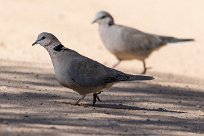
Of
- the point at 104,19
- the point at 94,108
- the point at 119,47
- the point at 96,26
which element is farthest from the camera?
the point at 96,26

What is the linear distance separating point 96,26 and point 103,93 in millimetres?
10232

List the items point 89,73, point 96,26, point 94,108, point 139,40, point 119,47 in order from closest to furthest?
point 94,108
point 89,73
point 119,47
point 139,40
point 96,26

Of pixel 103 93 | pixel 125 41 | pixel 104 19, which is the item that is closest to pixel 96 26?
pixel 104 19

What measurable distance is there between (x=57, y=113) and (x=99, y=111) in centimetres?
62

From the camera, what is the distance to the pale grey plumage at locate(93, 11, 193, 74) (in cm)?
1503

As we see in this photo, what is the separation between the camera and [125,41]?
15.0 meters

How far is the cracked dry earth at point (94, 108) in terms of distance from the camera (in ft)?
26.5

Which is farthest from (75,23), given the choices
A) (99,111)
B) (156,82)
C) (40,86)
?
(99,111)

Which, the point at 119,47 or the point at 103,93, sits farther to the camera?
the point at 119,47

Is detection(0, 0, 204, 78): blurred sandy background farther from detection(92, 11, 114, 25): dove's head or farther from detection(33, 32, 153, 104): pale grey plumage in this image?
detection(33, 32, 153, 104): pale grey plumage

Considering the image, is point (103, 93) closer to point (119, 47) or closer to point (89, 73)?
point (89, 73)

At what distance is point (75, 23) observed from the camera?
2072cm

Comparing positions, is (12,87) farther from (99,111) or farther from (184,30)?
(184,30)

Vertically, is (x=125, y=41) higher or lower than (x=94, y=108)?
higher
